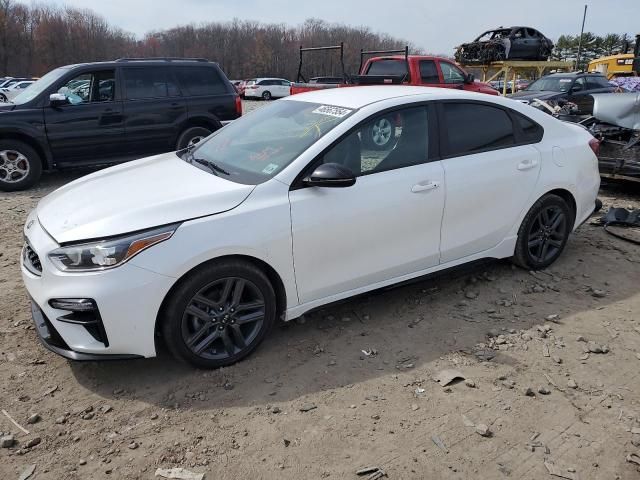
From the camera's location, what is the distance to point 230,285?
3137 millimetres

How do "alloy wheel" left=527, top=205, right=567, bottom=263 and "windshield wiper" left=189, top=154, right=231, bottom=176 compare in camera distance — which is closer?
"windshield wiper" left=189, top=154, right=231, bottom=176

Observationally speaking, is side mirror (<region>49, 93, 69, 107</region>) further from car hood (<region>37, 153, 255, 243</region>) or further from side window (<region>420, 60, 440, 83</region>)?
side window (<region>420, 60, 440, 83</region>)

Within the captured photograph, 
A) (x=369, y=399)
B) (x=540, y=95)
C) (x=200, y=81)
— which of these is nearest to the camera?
(x=369, y=399)

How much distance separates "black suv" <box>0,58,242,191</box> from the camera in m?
7.88

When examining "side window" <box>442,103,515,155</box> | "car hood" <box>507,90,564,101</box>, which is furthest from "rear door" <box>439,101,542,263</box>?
"car hood" <box>507,90,564,101</box>

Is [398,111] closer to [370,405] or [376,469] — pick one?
[370,405]

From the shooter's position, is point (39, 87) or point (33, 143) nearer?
point (33, 143)

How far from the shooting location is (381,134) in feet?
11.8

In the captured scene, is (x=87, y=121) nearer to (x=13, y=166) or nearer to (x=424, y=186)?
(x=13, y=166)

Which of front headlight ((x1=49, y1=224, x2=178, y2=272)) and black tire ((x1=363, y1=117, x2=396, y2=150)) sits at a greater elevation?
black tire ((x1=363, y1=117, x2=396, y2=150))

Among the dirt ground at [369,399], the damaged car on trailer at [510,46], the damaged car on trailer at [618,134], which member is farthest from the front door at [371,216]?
the damaged car on trailer at [510,46]

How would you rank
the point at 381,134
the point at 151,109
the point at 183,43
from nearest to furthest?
the point at 381,134
the point at 151,109
the point at 183,43

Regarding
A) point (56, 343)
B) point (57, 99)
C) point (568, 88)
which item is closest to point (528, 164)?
point (56, 343)

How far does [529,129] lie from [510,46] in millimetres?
17128
